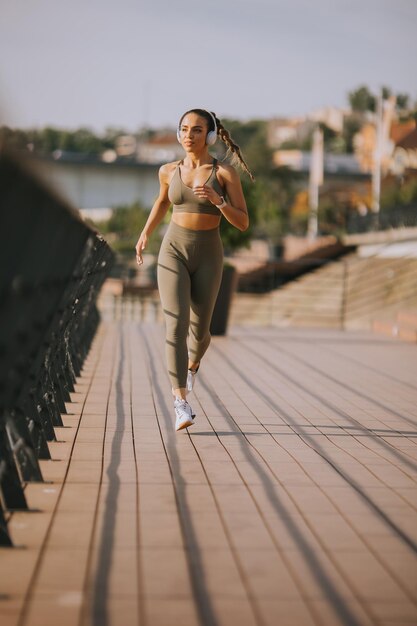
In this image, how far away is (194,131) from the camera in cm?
747

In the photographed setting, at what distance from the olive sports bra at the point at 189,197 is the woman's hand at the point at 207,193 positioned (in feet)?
0.77

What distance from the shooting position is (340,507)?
16.7 ft

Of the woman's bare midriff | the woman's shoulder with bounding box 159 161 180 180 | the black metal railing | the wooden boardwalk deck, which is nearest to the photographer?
the black metal railing

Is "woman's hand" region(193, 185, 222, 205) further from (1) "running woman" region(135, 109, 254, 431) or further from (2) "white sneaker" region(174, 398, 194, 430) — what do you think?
(2) "white sneaker" region(174, 398, 194, 430)

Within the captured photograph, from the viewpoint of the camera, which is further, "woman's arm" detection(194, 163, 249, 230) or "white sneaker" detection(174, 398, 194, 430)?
"woman's arm" detection(194, 163, 249, 230)

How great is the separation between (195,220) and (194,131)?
0.56 m

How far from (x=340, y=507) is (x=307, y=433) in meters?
2.39

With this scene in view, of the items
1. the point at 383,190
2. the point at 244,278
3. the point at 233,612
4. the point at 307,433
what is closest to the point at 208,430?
the point at 307,433

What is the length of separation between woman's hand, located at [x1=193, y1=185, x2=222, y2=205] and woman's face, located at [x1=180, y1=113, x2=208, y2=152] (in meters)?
0.35

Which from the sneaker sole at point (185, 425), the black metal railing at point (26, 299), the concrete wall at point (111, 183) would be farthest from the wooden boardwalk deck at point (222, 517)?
the concrete wall at point (111, 183)

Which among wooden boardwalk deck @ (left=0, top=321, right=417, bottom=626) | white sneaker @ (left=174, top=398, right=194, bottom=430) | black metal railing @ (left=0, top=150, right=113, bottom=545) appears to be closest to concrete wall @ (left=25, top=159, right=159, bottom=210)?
wooden boardwalk deck @ (left=0, top=321, right=417, bottom=626)

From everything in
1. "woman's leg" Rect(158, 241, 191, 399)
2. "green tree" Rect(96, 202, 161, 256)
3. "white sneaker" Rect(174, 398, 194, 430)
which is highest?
"woman's leg" Rect(158, 241, 191, 399)

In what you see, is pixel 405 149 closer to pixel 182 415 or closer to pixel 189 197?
pixel 189 197

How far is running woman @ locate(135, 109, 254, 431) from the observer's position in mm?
7434
